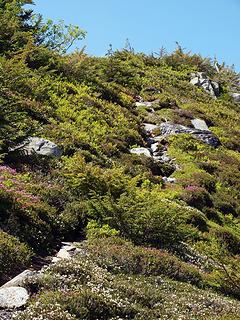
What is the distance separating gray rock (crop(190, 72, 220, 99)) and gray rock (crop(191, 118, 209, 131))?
13.9 m

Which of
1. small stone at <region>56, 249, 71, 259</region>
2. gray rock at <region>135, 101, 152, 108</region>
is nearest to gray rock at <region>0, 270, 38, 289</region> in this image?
small stone at <region>56, 249, 71, 259</region>

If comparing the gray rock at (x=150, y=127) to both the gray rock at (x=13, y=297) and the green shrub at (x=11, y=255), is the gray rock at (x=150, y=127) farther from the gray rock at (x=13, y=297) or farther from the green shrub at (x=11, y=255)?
the gray rock at (x=13, y=297)

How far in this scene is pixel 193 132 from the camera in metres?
31.8

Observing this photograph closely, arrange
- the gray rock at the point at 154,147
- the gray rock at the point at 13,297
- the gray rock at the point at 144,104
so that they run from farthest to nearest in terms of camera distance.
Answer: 1. the gray rock at the point at 144,104
2. the gray rock at the point at 154,147
3. the gray rock at the point at 13,297

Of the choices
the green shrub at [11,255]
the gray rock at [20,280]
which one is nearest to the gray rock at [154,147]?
A: the green shrub at [11,255]

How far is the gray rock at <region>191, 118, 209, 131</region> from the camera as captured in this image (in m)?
33.4

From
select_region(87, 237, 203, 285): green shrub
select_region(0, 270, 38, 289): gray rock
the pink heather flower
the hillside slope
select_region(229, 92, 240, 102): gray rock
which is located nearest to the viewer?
select_region(0, 270, 38, 289): gray rock

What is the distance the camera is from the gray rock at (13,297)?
8391 mm

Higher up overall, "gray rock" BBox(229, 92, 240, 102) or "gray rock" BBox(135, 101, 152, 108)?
"gray rock" BBox(229, 92, 240, 102)

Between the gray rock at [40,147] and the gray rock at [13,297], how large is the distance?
28.8 ft

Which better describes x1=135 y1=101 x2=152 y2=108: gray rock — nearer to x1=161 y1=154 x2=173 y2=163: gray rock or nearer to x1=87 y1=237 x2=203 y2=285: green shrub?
x1=161 y1=154 x2=173 y2=163: gray rock

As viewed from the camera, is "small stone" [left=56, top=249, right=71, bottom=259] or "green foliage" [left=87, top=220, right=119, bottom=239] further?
"green foliage" [left=87, top=220, right=119, bottom=239]

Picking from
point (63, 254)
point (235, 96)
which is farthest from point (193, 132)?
point (63, 254)

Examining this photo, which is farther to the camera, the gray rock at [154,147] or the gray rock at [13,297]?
the gray rock at [154,147]
